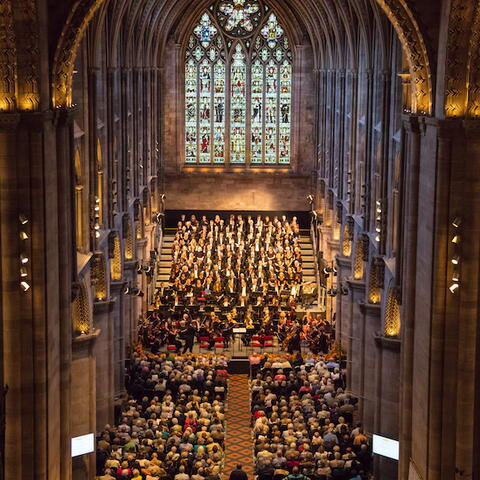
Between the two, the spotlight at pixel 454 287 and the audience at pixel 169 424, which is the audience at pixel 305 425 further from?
the spotlight at pixel 454 287

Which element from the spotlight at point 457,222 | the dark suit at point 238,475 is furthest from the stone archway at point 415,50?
the dark suit at point 238,475

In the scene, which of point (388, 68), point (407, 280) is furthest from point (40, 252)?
point (388, 68)

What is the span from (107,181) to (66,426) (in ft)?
43.5

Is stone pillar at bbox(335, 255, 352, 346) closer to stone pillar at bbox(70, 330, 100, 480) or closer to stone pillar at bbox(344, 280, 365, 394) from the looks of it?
stone pillar at bbox(344, 280, 365, 394)

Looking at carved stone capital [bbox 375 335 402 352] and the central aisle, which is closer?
carved stone capital [bbox 375 335 402 352]

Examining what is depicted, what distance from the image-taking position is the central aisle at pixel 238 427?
37.2 meters

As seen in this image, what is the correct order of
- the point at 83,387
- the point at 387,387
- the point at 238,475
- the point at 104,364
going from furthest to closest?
the point at 104,364 → the point at 387,387 → the point at 83,387 → the point at 238,475

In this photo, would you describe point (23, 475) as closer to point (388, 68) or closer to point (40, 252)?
point (40, 252)

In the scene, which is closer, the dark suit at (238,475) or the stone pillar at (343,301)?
the dark suit at (238,475)

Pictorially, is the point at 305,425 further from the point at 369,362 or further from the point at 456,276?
the point at 456,276

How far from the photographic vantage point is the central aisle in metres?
37.2

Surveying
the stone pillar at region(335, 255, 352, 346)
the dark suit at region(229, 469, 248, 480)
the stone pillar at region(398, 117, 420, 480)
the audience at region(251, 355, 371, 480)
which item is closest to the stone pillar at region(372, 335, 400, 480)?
the audience at region(251, 355, 371, 480)

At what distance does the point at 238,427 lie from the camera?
41.0m

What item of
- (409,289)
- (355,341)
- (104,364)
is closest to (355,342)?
(355,341)
